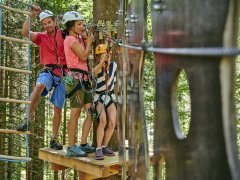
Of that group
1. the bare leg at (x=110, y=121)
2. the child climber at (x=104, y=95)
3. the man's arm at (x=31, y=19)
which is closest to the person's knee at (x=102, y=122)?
the child climber at (x=104, y=95)

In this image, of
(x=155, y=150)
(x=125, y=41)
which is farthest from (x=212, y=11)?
(x=125, y=41)

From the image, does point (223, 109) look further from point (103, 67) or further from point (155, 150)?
point (103, 67)

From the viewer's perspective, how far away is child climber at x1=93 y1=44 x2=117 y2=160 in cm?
412

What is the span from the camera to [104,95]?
418cm

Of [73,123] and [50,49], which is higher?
[50,49]

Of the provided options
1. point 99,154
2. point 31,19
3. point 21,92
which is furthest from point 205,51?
point 21,92

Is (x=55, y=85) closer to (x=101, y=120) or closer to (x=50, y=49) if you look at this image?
(x=50, y=49)

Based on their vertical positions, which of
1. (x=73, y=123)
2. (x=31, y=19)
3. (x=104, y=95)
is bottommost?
(x=73, y=123)

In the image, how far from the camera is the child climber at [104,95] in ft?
13.5

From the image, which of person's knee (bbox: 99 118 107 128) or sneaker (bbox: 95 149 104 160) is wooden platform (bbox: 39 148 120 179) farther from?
person's knee (bbox: 99 118 107 128)

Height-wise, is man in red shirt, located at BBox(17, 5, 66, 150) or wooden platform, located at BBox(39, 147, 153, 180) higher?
→ man in red shirt, located at BBox(17, 5, 66, 150)

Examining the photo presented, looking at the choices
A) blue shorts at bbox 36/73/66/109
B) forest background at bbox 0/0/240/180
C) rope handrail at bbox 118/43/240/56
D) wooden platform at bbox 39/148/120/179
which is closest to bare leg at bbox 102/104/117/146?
wooden platform at bbox 39/148/120/179

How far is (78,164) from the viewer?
3936 millimetres

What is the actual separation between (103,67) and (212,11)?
3387 millimetres
